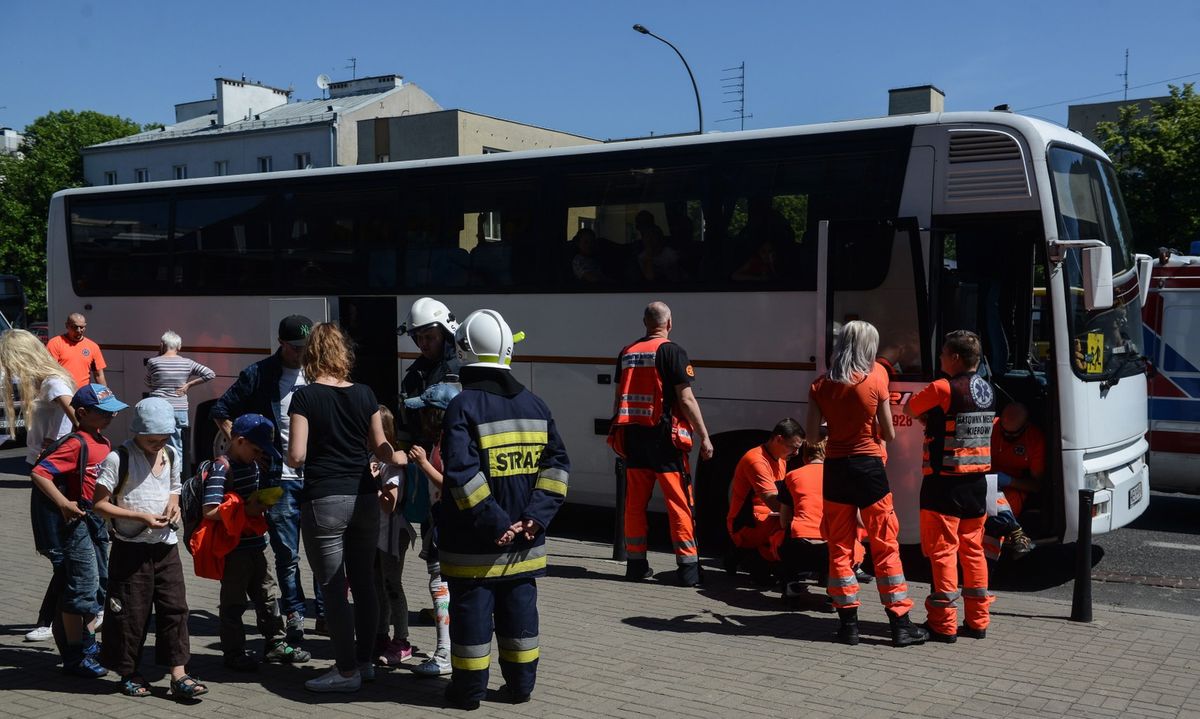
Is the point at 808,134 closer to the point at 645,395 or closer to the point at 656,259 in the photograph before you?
the point at 656,259

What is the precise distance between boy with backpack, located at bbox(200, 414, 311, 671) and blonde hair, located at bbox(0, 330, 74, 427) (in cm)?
131

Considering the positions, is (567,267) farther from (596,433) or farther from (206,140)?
(206,140)

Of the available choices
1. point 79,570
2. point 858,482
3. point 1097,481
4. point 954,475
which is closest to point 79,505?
point 79,570

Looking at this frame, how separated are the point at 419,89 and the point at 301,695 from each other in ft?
198

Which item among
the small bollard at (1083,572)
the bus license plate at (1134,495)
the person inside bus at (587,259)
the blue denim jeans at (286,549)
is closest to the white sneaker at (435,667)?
the blue denim jeans at (286,549)

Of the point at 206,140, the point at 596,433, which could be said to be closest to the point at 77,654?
the point at 596,433

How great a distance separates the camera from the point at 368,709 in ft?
18.1

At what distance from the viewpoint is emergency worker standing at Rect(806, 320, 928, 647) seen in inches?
265

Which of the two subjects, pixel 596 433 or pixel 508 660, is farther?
pixel 596 433

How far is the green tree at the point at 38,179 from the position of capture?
174 feet

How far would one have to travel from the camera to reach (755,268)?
9.38 meters

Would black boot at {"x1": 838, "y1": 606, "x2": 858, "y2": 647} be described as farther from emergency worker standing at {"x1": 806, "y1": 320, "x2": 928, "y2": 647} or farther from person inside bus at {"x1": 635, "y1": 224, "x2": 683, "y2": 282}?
person inside bus at {"x1": 635, "y1": 224, "x2": 683, "y2": 282}

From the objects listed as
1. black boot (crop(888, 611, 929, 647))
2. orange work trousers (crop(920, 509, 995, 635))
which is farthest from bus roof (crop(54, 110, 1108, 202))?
black boot (crop(888, 611, 929, 647))

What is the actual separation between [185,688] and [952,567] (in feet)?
14.1
